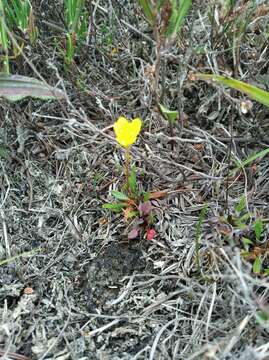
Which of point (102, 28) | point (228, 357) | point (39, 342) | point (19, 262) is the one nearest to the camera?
point (228, 357)

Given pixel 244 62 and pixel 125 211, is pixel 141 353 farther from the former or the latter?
pixel 244 62

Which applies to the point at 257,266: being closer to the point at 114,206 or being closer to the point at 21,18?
the point at 114,206

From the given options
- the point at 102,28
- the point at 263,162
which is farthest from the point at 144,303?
the point at 102,28

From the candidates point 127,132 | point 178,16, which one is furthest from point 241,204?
point 178,16

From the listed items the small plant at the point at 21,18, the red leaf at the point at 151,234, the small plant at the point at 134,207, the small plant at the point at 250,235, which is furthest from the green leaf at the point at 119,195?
the small plant at the point at 21,18

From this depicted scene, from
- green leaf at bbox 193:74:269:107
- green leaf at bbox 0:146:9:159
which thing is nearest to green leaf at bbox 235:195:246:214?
green leaf at bbox 193:74:269:107

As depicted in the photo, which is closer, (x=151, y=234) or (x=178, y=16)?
(x=178, y=16)

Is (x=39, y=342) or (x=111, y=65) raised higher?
(x=111, y=65)
